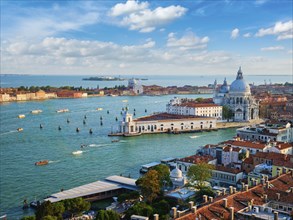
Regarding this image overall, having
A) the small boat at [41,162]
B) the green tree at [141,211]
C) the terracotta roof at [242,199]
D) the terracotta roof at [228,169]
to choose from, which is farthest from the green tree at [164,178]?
the small boat at [41,162]

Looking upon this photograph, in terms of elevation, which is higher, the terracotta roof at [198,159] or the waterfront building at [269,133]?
the waterfront building at [269,133]

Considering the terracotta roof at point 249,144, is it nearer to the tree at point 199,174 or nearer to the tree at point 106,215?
the tree at point 199,174

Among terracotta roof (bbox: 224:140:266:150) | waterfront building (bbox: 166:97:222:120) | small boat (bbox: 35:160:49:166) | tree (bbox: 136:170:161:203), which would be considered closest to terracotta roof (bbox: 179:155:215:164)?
terracotta roof (bbox: 224:140:266:150)

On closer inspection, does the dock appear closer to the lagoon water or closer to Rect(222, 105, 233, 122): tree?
the lagoon water

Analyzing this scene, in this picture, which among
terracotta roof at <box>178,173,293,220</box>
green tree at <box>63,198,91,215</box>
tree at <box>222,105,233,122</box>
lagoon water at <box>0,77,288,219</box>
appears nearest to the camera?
terracotta roof at <box>178,173,293,220</box>

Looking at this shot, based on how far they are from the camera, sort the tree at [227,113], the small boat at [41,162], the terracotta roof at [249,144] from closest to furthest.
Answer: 1. the terracotta roof at [249,144]
2. the small boat at [41,162]
3. the tree at [227,113]
